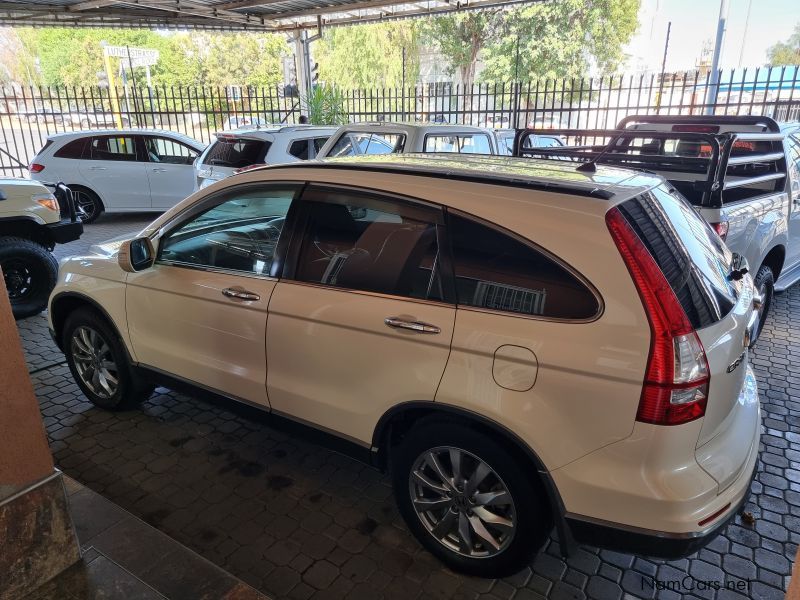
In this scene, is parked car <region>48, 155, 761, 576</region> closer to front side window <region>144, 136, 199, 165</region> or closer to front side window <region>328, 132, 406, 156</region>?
front side window <region>328, 132, 406, 156</region>

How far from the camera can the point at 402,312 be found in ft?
8.20

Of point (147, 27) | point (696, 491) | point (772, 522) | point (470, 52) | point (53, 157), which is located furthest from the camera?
point (470, 52)

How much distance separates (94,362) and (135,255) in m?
1.17

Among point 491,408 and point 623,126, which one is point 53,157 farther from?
point 491,408

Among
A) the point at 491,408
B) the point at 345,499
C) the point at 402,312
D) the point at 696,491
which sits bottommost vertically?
the point at 345,499

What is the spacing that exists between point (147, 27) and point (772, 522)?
15.7 m

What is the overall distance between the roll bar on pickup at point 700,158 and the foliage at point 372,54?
30.8 m

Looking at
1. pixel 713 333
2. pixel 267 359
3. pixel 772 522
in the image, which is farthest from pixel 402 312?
pixel 772 522

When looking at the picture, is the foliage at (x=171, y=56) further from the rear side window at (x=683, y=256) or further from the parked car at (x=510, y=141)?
the rear side window at (x=683, y=256)

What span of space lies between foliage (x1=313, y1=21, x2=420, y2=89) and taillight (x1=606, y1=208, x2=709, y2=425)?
34743mm

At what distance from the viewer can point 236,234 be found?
11.5ft

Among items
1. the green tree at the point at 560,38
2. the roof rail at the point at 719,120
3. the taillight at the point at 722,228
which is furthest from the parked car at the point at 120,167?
the green tree at the point at 560,38

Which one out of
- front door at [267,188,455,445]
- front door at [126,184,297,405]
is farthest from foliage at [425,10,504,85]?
front door at [267,188,455,445]

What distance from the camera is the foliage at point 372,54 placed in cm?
3497
